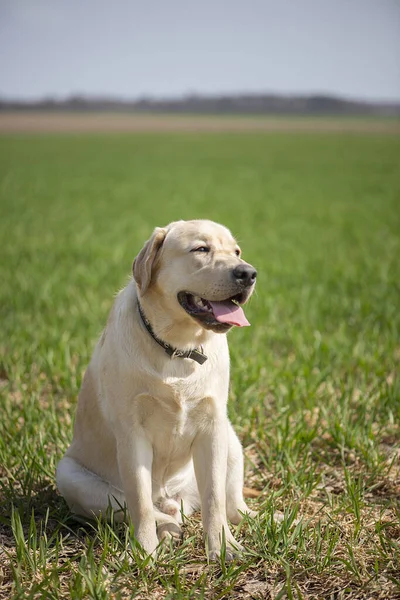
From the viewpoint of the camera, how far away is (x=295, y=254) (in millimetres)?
11062

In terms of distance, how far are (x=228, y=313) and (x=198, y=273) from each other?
0.22 meters

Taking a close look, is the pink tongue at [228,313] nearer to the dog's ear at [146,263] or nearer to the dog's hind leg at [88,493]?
the dog's ear at [146,263]

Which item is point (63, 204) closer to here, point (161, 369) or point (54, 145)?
point (161, 369)

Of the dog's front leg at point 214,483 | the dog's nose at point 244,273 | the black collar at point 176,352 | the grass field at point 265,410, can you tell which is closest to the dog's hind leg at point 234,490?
the grass field at point 265,410

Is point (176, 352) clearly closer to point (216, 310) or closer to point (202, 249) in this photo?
point (216, 310)

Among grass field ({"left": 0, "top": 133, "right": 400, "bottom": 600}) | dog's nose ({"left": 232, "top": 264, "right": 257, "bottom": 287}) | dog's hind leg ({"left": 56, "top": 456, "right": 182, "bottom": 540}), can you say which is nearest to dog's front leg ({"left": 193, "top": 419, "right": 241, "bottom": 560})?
grass field ({"left": 0, "top": 133, "right": 400, "bottom": 600})

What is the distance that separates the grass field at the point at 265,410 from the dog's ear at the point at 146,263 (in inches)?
43.7

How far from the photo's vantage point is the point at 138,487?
2.91m

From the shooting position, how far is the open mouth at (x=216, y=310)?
287cm

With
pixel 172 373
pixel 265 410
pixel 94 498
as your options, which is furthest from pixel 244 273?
pixel 265 410

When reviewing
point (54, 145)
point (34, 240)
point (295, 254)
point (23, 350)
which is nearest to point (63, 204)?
point (34, 240)

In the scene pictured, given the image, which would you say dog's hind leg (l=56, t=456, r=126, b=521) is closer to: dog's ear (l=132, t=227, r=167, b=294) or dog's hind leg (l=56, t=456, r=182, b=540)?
dog's hind leg (l=56, t=456, r=182, b=540)

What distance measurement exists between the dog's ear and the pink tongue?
32 cm

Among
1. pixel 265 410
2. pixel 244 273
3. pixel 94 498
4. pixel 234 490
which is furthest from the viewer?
pixel 265 410
